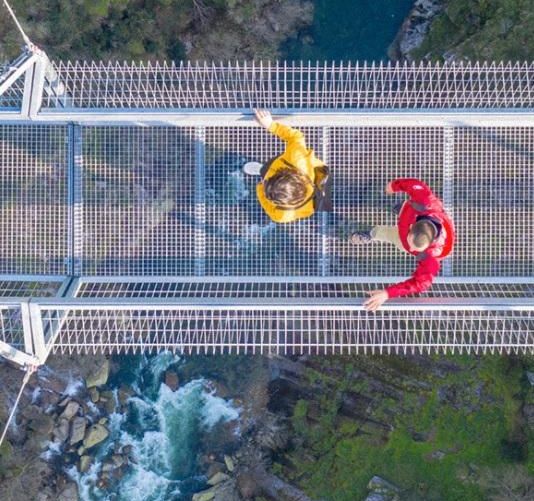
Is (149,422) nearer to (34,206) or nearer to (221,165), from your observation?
(34,206)

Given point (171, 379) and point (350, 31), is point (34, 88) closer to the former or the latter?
point (350, 31)

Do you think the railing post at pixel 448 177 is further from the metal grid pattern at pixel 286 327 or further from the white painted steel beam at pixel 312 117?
the metal grid pattern at pixel 286 327

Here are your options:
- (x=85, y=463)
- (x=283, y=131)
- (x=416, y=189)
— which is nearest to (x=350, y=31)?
(x=416, y=189)

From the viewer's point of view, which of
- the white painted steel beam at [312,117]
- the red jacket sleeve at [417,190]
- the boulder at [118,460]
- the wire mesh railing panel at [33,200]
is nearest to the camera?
the red jacket sleeve at [417,190]

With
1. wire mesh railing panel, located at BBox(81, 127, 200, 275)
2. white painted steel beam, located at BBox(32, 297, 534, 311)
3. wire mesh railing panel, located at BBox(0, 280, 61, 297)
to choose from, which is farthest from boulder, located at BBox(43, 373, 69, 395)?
white painted steel beam, located at BBox(32, 297, 534, 311)

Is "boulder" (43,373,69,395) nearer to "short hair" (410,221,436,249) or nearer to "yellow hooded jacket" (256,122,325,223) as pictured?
"yellow hooded jacket" (256,122,325,223)

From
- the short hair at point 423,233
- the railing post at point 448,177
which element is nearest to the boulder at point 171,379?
the railing post at point 448,177
